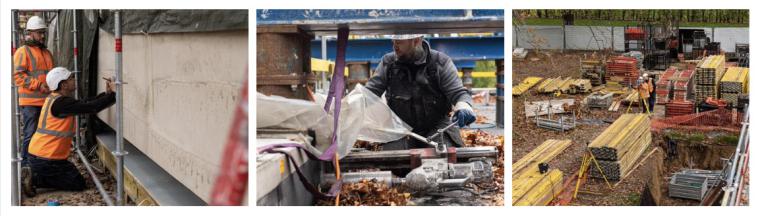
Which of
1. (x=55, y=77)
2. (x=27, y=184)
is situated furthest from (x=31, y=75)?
(x=27, y=184)

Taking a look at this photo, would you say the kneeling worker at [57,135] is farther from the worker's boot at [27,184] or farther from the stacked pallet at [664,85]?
the stacked pallet at [664,85]

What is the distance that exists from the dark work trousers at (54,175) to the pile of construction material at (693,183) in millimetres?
5101

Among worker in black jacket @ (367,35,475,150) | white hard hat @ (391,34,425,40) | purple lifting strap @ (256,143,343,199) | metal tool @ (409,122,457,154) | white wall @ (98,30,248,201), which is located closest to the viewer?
white wall @ (98,30,248,201)

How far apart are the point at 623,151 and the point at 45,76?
4745 mm

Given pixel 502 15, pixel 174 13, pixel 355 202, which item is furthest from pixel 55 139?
pixel 502 15

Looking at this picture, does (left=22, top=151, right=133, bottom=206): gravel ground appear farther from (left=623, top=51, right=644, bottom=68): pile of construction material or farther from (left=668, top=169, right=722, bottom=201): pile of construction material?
(left=668, top=169, right=722, bottom=201): pile of construction material

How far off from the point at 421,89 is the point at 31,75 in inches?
130

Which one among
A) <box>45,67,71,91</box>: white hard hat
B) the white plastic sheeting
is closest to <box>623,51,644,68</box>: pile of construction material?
the white plastic sheeting

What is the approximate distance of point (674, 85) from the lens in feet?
21.8

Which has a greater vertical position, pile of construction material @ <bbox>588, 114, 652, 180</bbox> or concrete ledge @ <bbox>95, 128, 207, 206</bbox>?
pile of construction material @ <bbox>588, 114, 652, 180</bbox>

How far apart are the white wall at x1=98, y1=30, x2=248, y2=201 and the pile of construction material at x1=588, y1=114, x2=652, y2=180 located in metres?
2.88

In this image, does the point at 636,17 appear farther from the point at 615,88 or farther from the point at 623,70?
the point at 615,88

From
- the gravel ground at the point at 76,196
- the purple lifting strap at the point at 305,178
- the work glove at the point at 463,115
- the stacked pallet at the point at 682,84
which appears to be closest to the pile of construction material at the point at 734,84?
the stacked pallet at the point at 682,84

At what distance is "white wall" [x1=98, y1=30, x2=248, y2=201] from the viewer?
5.66 m
